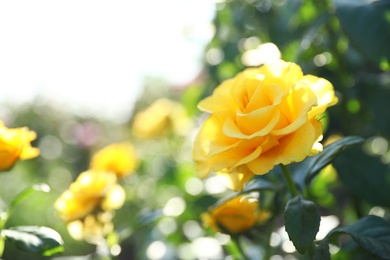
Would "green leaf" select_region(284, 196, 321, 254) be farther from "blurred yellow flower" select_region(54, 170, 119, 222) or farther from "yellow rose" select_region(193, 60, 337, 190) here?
"blurred yellow flower" select_region(54, 170, 119, 222)

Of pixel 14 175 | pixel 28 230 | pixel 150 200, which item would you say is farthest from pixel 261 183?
pixel 14 175

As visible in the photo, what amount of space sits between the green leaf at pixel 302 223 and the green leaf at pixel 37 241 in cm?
34

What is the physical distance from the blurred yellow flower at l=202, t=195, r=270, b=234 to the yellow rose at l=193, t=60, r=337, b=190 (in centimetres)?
20

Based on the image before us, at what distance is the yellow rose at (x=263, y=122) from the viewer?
756mm

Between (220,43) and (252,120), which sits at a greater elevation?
(220,43)

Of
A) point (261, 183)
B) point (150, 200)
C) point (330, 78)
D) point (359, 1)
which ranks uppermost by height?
point (359, 1)

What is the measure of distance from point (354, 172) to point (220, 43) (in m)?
0.64

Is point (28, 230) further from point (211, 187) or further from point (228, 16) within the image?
point (228, 16)

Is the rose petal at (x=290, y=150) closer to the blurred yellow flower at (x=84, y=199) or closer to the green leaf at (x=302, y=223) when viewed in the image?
the green leaf at (x=302, y=223)

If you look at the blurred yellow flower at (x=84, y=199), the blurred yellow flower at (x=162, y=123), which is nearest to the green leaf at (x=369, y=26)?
the blurred yellow flower at (x=84, y=199)

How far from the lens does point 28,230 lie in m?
0.94

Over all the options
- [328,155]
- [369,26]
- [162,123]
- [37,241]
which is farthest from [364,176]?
[162,123]

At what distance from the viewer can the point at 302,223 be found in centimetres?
78

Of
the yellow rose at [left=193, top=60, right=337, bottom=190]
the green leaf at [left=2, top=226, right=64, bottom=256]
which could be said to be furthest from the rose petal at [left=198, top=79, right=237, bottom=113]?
the green leaf at [left=2, top=226, right=64, bottom=256]
